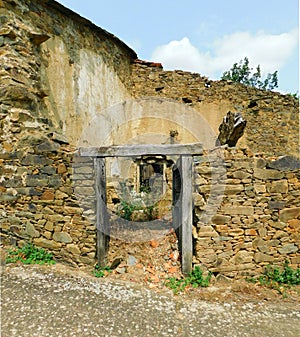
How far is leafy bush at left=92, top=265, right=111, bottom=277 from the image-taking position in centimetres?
368

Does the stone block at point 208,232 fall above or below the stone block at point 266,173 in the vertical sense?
below

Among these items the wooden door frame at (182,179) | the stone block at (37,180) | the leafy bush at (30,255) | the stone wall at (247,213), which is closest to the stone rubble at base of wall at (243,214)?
the stone wall at (247,213)

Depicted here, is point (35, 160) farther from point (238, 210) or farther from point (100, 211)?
point (238, 210)

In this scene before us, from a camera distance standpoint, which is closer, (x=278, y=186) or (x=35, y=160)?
(x=278, y=186)

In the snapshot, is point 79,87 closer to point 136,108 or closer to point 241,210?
point 136,108

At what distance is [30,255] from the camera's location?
4.00m

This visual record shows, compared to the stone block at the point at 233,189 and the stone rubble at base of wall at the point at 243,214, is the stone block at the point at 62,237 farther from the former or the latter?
the stone block at the point at 233,189

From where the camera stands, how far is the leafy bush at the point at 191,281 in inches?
136

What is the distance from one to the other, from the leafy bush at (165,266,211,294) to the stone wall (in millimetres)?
153

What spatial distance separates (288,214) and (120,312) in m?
2.81

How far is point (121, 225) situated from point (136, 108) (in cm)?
552

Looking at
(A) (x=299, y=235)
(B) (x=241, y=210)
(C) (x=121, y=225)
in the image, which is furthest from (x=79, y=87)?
(A) (x=299, y=235)

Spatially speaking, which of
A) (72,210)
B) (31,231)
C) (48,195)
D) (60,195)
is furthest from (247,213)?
(31,231)

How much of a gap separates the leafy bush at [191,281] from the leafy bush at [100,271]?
1.00m
